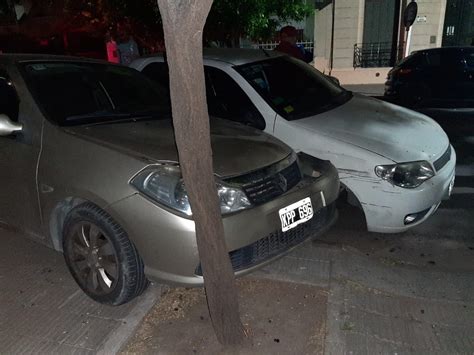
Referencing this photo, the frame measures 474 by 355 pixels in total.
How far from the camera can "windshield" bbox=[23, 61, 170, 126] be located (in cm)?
319

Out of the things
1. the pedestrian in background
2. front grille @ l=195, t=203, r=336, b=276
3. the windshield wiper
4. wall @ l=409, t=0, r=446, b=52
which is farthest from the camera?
wall @ l=409, t=0, r=446, b=52

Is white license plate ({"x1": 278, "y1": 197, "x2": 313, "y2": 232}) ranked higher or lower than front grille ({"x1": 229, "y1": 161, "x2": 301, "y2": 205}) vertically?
lower

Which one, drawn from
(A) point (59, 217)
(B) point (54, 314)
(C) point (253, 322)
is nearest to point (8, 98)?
(A) point (59, 217)

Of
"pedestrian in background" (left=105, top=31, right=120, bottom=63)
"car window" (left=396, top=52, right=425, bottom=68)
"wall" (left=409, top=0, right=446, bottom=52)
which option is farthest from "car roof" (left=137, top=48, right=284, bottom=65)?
"wall" (left=409, top=0, right=446, bottom=52)

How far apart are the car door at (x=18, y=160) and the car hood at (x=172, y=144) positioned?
35 centimetres

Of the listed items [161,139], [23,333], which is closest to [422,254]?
[161,139]

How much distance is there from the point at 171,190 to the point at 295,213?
85 cm

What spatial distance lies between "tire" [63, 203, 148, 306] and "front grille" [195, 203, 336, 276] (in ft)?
1.54

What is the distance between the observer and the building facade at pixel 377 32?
15.0 metres

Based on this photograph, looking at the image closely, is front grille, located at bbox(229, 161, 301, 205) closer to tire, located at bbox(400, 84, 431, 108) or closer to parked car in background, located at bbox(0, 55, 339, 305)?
parked car in background, located at bbox(0, 55, 339, 305)

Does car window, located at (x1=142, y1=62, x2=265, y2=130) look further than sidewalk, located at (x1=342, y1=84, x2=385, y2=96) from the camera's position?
No

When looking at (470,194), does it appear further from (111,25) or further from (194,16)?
(111,25)

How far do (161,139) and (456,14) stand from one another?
1560 cm

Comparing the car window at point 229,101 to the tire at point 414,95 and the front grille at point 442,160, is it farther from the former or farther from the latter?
the tire at point 414,95
